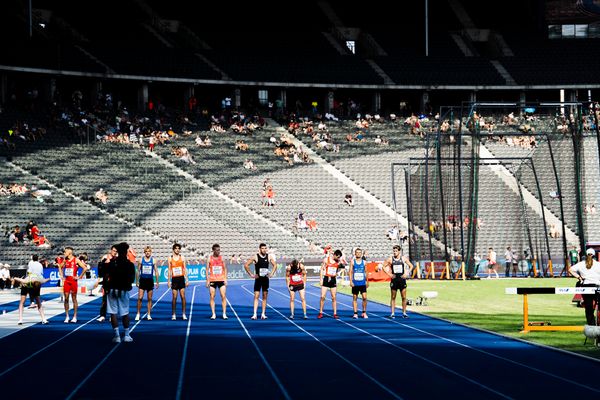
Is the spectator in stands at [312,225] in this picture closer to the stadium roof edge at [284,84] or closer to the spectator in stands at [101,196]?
the spectator in stands at [101,196]

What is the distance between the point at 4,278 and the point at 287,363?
29.5 m

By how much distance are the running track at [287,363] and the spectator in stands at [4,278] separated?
66.1 ft

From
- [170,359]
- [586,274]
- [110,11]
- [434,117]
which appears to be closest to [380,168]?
[434,117]

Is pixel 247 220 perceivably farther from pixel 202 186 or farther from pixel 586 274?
pixel 586 274

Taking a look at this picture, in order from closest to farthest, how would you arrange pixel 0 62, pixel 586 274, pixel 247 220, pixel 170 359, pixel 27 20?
pixel 170 359
pixel 586 274
pixel 247 220
pixel 0 62
pixel 27 20

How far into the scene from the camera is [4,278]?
40.5 m

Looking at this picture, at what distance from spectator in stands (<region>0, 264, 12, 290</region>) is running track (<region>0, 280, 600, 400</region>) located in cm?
2015

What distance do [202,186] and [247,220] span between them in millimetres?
3599

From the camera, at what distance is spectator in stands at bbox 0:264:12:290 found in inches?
1583

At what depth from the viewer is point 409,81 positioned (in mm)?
68438

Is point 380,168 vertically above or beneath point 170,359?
above

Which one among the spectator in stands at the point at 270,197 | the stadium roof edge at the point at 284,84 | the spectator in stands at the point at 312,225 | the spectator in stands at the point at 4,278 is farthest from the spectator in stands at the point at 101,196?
the stadium roof edge at the point at 284,84

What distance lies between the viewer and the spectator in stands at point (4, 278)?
40219 mm

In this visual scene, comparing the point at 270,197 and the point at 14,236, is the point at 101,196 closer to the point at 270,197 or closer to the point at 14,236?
the point at 14,236
